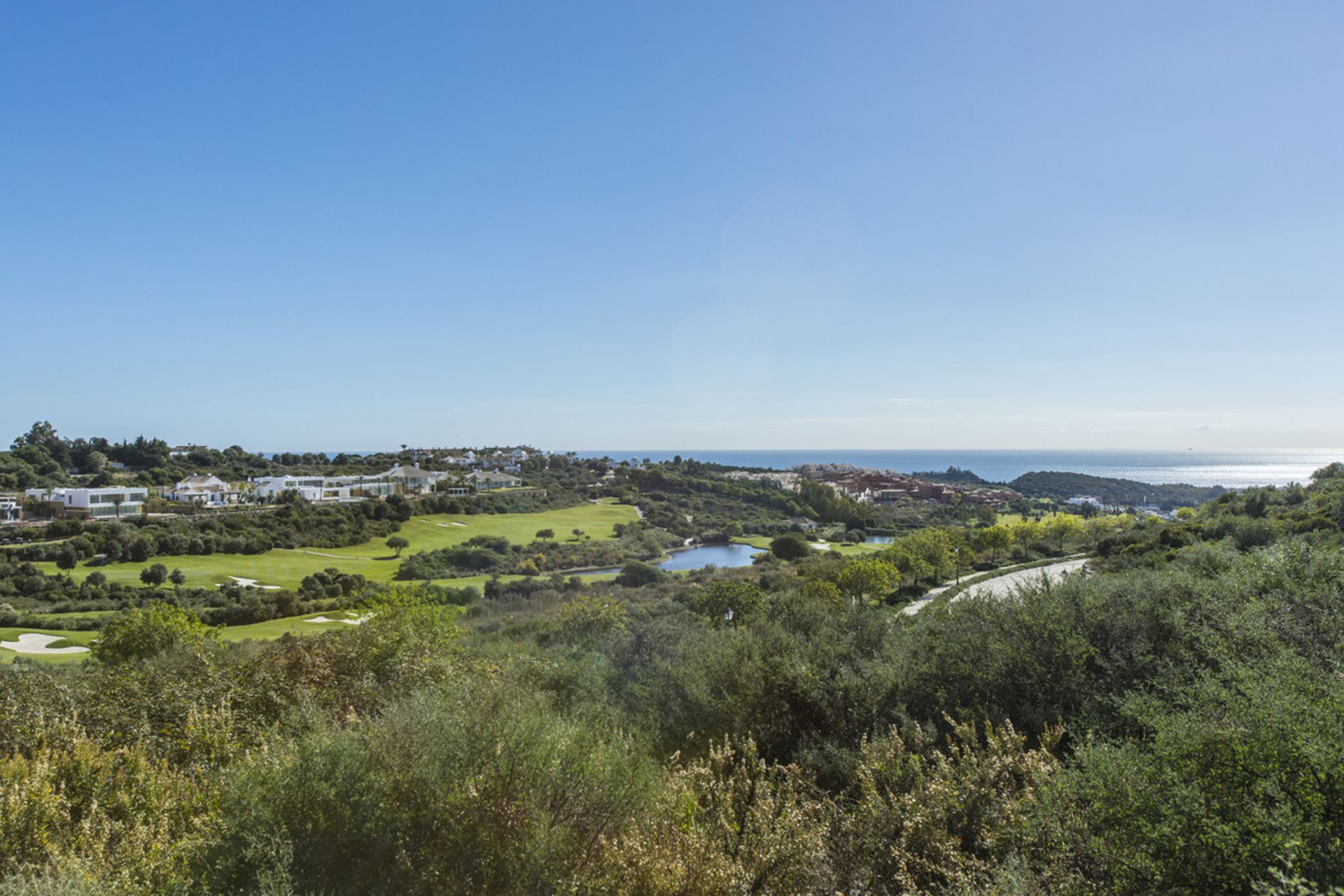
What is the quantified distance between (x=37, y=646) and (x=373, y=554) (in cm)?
2137

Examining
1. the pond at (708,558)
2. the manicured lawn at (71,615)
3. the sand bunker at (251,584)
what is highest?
the manicured lawn at (71,615)

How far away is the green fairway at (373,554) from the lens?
29.8 m

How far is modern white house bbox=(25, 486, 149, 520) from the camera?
1459 inches

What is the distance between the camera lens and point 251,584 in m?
28.9

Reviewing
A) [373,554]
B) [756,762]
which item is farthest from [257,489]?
[756,762]

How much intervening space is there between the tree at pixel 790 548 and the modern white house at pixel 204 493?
42176mm

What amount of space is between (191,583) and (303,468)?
158 ft

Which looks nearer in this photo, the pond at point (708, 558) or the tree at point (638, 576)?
the tree at point (638, 576)

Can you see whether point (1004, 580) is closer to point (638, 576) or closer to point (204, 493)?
point (638, 576)

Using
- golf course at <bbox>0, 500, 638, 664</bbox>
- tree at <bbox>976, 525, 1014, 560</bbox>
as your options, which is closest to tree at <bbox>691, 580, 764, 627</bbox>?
golf course at <bbox>0, 500, 638, 664</bbox>

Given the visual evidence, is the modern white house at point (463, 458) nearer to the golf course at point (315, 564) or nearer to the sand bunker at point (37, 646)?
the golf course at point (315, 564)

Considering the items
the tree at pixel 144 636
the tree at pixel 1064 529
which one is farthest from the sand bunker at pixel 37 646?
the tree at pixel 1064 529

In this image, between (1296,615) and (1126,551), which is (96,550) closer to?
(1296,615)

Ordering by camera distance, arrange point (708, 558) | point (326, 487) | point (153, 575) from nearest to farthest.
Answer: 1. point (153, 575)
2. point (708, 558)
3. point (326, 487)
